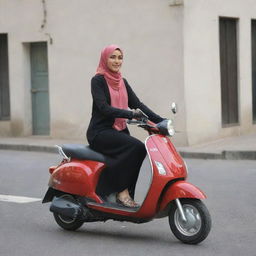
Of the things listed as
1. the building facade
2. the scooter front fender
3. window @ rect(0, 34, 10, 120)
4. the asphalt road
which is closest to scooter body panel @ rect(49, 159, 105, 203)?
the asphalt road

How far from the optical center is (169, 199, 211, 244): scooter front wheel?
6.67 m

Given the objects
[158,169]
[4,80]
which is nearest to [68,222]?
[158,169]

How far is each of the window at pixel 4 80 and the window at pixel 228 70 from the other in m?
5.25

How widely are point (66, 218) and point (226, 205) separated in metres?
2.20

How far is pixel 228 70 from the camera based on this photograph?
16.4 m

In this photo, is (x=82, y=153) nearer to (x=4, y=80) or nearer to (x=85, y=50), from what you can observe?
(x=85, y=50)

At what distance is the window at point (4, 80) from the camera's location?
1833 centimetres

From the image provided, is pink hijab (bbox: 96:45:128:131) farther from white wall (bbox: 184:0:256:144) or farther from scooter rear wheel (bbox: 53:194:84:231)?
white wall (bbox: 184:0:256:144)

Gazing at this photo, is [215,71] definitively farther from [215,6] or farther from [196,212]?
[196,212]

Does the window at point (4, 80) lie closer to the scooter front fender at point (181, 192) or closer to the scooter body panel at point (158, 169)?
the scooter body panel at point (158, 169)

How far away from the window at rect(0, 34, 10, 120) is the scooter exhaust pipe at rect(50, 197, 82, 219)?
11.1m

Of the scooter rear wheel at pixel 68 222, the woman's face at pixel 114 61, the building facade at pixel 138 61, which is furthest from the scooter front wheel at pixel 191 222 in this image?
the building facade at pixel 138 61

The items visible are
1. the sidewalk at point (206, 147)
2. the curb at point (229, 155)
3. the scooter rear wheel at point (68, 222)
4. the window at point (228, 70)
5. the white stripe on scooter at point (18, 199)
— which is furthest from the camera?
the window at point (228, 70)

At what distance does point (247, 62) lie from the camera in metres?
16.8
